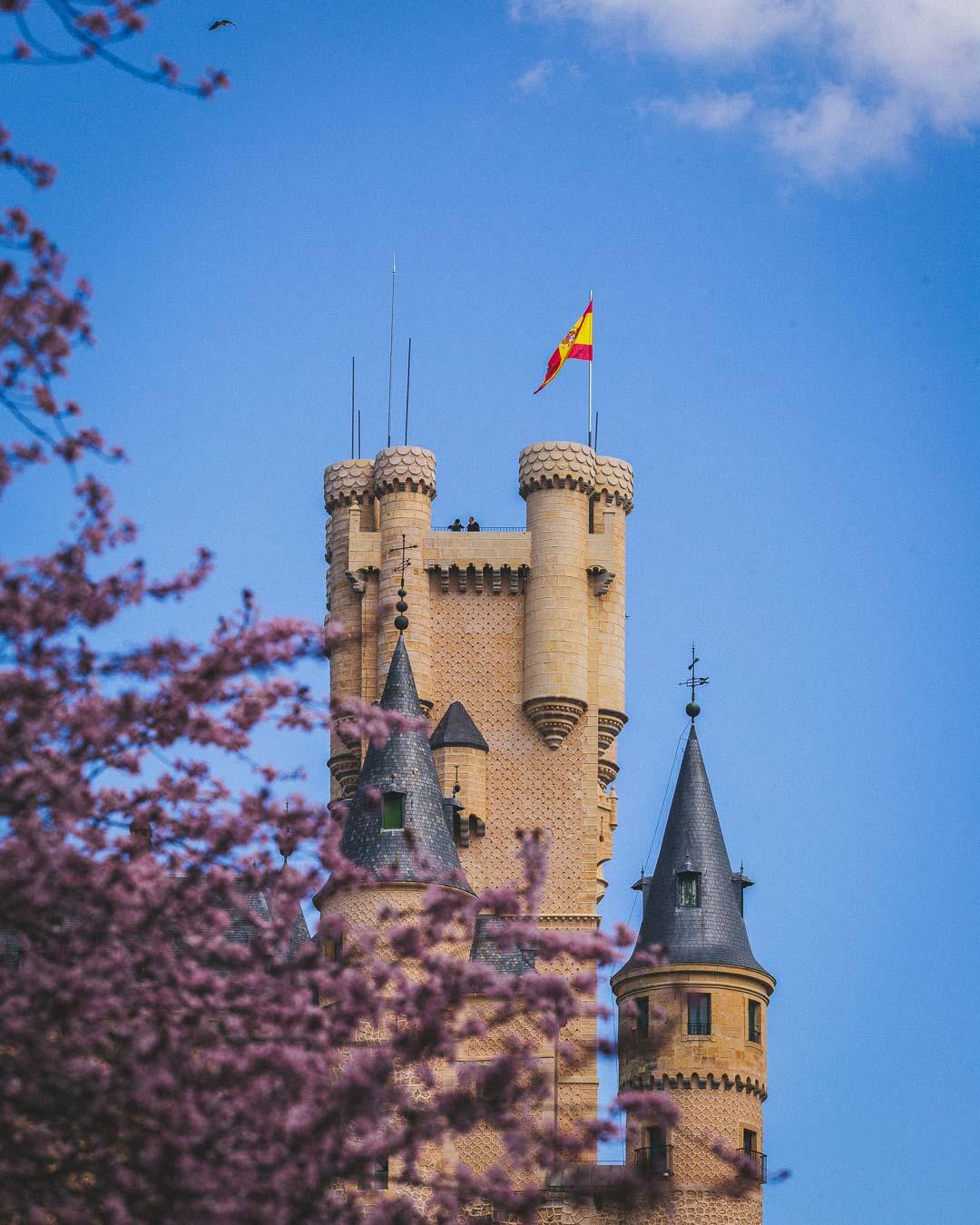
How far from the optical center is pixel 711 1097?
175 ft

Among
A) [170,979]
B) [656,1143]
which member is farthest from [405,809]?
[170,979]

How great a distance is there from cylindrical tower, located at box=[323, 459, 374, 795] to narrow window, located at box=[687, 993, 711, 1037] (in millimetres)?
9899

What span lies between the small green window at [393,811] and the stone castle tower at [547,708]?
4.84 ft

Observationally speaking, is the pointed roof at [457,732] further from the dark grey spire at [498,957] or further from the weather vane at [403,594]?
the dark grey spire at [498,957]

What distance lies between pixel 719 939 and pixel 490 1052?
7853 millimetres

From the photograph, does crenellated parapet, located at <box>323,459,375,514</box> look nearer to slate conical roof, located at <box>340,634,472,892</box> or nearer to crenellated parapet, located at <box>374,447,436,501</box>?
crenellated parapet, located at <box>374,447,436,501</box>

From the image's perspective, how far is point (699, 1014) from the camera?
5434cm

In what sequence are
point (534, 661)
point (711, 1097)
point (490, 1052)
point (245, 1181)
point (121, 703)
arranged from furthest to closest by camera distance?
point (534, 661) → point (711, 1097) → point (490, 1052) → point (121, 703) → point (245, 1181)

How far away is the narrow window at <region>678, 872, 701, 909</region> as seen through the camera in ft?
183

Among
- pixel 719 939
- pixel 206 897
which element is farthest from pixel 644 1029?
pixel 206 897

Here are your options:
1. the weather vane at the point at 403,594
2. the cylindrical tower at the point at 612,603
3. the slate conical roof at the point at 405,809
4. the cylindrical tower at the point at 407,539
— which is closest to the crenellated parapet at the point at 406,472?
the cylindrical tower at the point at 407,539

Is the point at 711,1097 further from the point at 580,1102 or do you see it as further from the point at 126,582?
the point at 126,582

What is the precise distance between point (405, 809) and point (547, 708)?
795 cm

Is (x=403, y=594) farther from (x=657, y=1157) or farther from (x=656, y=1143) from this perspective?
(x=657, y=1157)
